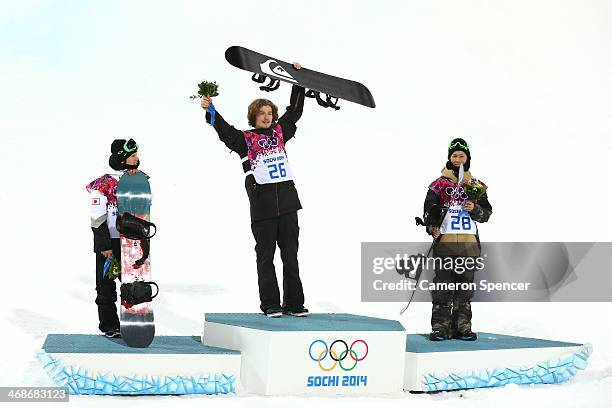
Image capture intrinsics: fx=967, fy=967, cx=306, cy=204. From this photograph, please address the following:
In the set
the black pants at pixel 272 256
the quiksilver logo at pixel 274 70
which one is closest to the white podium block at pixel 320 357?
the black pants at pixel 272 256

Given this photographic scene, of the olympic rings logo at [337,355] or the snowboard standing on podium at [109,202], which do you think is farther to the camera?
the snowboard standing on podium at [109,202]

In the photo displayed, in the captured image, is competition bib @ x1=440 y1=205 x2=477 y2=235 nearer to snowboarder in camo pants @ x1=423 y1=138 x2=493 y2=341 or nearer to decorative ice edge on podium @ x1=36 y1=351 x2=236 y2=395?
snowboarder in camo pants @ x1=423 y1=138 x2=493 y2=341

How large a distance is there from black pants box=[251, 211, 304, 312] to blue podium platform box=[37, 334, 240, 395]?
905 millimetres

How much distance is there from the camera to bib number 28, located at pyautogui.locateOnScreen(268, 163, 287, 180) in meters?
7.02

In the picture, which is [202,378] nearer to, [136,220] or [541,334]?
[136,220]

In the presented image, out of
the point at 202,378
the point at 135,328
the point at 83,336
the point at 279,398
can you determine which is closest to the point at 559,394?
the point at 279,398

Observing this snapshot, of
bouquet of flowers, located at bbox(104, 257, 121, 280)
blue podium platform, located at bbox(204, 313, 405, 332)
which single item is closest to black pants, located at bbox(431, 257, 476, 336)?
blue podium platform, located at bbox(204, 313, 405, 332)

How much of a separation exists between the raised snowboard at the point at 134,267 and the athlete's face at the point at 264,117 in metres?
1.18

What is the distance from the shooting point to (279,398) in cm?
600

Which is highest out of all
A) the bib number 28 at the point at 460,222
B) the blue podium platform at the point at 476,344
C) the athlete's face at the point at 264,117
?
the athlete's face at the point at 264,117

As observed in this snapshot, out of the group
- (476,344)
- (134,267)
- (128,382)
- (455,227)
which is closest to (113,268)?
(134,267)

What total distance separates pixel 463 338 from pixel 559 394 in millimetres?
913

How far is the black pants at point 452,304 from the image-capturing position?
722 centimetres
